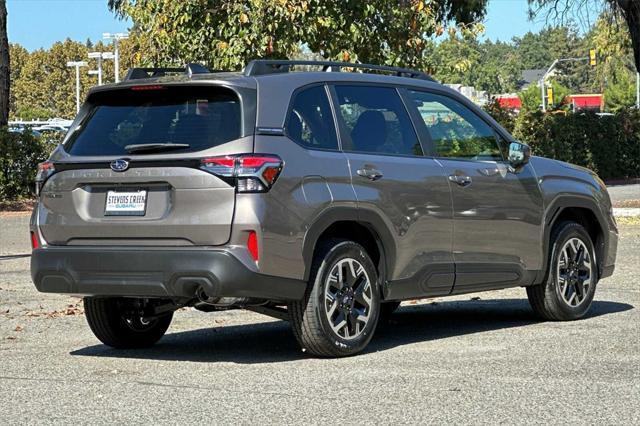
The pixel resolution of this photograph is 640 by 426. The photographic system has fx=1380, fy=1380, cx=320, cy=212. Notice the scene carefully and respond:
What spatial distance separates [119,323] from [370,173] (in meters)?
2.06

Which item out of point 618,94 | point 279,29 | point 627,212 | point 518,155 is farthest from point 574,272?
point 618,94

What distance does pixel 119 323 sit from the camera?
948cm

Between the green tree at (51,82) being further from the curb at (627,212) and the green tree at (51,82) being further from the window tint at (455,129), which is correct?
the window tint at (455,129)

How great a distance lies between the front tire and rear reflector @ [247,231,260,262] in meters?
0.52

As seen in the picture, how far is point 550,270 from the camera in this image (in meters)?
10.5

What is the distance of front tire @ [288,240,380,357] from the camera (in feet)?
28.0

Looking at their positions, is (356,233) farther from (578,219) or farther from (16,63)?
(16,63)

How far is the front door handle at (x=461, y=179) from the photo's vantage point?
960 cm

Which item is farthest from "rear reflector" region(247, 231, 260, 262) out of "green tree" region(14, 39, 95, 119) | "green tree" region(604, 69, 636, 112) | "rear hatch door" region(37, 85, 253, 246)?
"green tree" region(14, 39, 95, 119)

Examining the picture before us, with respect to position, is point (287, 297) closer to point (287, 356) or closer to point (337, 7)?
point (287, 356)

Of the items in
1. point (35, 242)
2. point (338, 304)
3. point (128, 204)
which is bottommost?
point (338, 304)

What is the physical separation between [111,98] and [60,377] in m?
1.93

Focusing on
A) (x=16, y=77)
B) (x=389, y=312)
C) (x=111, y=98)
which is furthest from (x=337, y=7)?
(x=16, y=77)

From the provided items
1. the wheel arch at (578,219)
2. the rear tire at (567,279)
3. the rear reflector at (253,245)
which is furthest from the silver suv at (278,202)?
the rear tire at (567,279)
